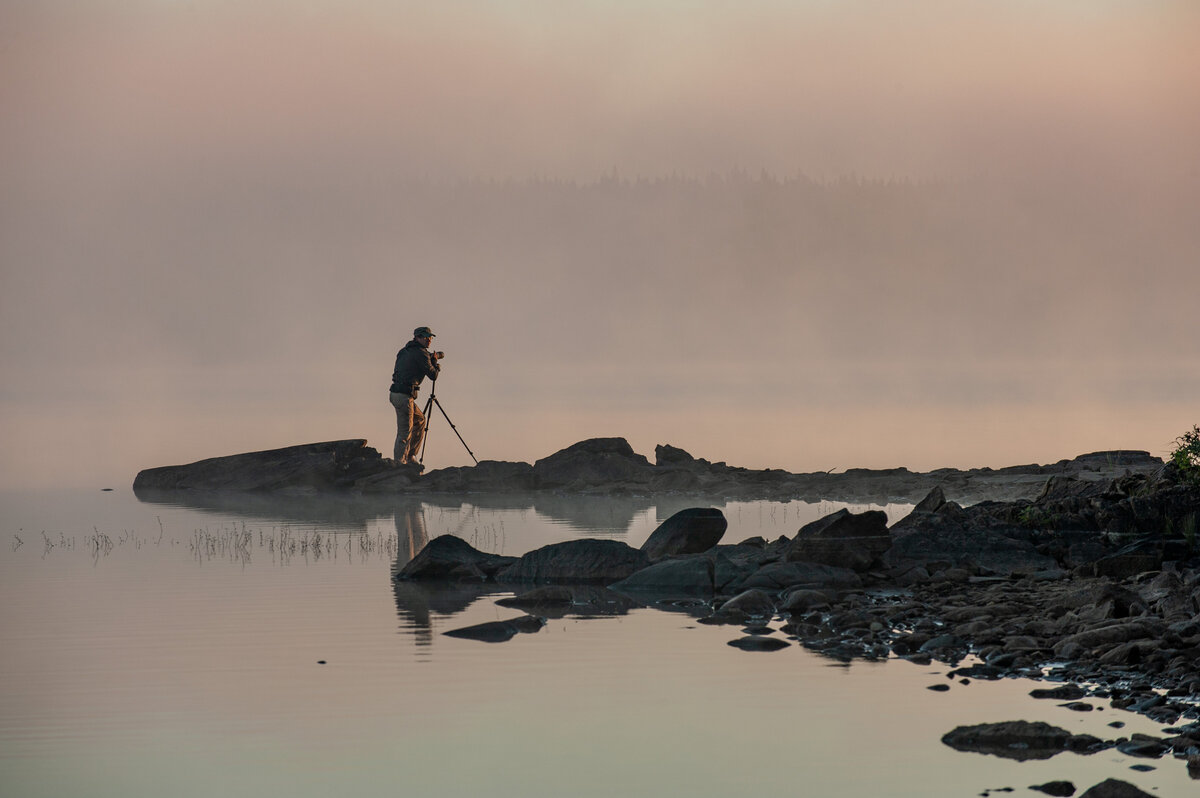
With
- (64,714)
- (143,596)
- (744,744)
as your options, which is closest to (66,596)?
(143,596)

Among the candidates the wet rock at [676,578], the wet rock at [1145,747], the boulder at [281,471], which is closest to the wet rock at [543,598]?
the wet rock at [676,578]

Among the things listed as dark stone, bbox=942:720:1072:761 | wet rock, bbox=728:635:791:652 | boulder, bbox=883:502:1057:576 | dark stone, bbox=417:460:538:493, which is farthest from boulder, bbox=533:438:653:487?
dark stone, bbox=942:720:1072:761

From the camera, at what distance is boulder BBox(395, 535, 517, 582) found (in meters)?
21.9

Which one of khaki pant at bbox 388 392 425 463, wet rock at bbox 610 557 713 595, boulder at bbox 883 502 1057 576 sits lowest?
wet rock at bbox 610 557 713 595

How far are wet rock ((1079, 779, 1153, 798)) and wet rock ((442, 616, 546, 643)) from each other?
26.3 feet

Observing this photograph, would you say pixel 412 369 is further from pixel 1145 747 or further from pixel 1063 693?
pixel 1145 747

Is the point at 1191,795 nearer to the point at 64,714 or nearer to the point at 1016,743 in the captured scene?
the point at 1016,743

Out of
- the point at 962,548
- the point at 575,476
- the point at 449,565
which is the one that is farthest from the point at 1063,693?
the point at 575,476

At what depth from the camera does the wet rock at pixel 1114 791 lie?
973 centimetres

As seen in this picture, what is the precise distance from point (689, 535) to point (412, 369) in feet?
58.6

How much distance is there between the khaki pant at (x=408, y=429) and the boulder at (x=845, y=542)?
20.3m

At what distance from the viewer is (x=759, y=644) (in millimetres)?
16047

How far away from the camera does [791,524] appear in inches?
1176

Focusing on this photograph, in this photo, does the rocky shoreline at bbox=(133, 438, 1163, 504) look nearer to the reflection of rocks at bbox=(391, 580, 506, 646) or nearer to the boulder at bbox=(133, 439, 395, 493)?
the boulder at bbox=(133, 439, 395, 493)
